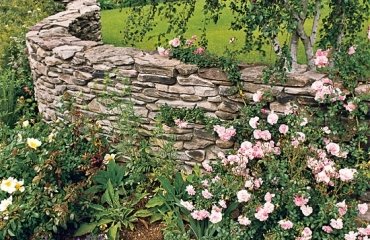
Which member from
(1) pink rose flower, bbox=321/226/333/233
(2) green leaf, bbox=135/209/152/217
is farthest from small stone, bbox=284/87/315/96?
(2) green leaf, bbox=135/209/152/217

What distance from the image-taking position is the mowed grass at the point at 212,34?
19.3 ft

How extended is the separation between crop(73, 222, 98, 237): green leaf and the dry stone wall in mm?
802

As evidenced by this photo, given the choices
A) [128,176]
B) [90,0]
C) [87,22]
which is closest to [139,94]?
[128,176]

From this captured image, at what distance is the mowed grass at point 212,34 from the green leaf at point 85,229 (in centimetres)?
241

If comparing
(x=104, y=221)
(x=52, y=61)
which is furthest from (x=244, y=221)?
(x=52, y=61)

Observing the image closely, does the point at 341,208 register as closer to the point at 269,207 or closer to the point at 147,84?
the point at 269,207

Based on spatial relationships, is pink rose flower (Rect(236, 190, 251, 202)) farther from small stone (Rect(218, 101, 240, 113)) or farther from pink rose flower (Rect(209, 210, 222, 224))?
small stone (Rect(218, 101, 240, 113))

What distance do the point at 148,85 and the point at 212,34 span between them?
3263 millimetres

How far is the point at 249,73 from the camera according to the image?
3764 mm

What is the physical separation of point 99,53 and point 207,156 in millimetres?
1247

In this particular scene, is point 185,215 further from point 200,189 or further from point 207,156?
point 207,156

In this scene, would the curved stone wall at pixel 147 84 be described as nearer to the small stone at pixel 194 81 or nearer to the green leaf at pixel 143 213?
the small stone at pixel 194 81

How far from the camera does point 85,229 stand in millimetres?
3854

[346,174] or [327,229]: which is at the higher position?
[346,174]
